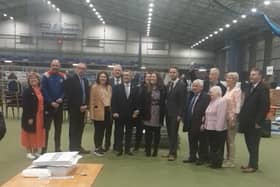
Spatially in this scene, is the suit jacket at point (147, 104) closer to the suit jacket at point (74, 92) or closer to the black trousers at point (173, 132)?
the black trousers at point (173, 132)

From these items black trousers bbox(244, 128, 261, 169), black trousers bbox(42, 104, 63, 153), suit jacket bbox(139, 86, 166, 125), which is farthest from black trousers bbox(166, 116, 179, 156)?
black trousers bbox(42, 104, 63, 153)

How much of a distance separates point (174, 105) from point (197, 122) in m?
0.46

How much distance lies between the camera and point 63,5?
2441 cm

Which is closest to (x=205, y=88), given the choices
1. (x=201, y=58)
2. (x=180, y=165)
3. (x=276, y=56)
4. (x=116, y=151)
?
(x=180, y=165)

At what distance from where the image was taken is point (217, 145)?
532cm

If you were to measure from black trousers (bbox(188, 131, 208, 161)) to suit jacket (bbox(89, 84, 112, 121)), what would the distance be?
4.62 feet

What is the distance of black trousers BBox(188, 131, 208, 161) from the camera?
555 centimetres

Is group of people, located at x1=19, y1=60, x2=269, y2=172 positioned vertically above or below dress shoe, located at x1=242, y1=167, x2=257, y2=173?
above

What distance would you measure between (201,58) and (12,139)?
2548 centimetres

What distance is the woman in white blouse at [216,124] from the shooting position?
5.26 meters

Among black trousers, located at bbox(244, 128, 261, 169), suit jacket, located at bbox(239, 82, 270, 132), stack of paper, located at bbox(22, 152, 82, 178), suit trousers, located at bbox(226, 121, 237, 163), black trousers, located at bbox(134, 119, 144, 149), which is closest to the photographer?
stack of paper, located at bbox(22, 152, 82, 178)

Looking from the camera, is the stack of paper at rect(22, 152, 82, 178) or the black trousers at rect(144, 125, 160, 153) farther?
the black trousers at rect(144, 125, 160, 153)

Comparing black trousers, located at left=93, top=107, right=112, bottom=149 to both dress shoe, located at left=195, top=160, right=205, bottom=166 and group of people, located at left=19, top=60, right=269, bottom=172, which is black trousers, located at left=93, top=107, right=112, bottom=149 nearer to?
group of people, located at left=19, top=60, right=269, bottom=172

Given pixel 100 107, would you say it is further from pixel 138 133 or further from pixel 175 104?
pixel 175 104
